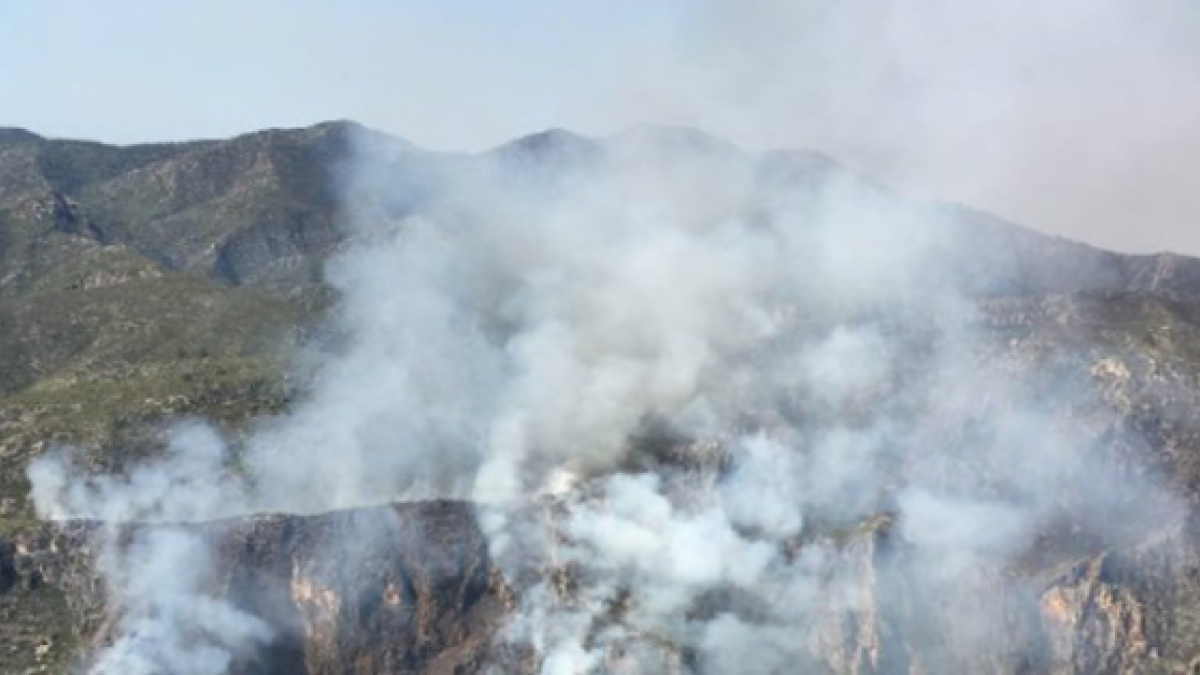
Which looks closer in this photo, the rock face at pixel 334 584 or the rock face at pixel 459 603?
the rock face at pixel 334 584

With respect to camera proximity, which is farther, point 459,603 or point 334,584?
point 459,603

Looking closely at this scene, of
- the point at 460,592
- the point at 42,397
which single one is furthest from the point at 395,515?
the point at 42,397

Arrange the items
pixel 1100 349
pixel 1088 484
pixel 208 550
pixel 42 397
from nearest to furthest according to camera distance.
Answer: pixel 208 550 < pixel 1088 484 < pixel 1100 349 < pixel 42 397

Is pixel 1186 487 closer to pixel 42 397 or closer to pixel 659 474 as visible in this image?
pixel 659 474

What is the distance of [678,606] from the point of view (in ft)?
497

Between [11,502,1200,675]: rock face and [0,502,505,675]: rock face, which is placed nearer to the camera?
[0,502,505,675]: rock face

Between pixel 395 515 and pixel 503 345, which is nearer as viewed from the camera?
pixel 395 515

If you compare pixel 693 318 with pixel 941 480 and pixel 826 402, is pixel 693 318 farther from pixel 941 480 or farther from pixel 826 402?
pixel 941 480

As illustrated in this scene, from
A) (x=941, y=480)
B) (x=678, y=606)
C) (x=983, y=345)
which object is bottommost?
(x=678, y=606)

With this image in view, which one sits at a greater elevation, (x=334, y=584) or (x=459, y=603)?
(x=334, y=584)

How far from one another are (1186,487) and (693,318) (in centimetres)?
5651

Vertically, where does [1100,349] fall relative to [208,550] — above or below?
above

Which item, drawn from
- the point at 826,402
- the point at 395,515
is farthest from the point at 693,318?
the point at 395,515

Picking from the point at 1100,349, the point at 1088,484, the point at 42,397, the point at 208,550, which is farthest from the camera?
the point at 42,397
